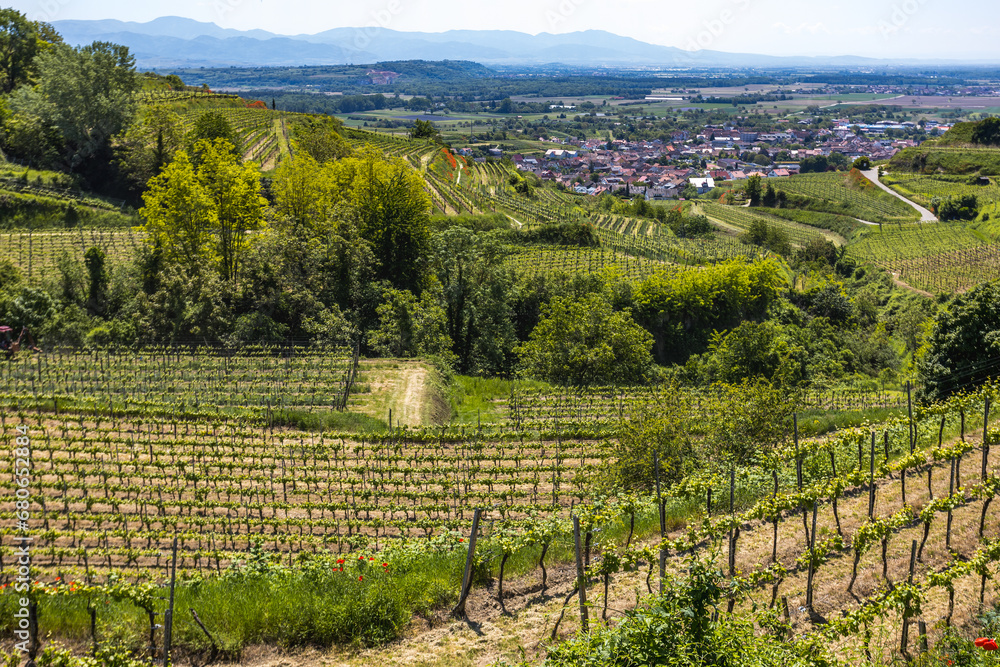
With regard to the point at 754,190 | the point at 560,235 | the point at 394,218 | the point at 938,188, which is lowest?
the point at 560,235

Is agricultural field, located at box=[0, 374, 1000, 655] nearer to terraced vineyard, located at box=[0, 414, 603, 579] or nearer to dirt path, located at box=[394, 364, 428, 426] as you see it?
terraced vineyard, located at box=[0, 414, 603, 579]

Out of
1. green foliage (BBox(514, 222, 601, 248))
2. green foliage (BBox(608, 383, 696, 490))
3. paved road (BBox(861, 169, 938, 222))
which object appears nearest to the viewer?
green foliage (BBox(608, 383, 696, 490))

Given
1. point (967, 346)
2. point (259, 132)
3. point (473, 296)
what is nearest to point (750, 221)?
point (259, 132)

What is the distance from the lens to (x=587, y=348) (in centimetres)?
3656

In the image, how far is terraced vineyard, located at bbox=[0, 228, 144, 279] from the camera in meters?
39.6

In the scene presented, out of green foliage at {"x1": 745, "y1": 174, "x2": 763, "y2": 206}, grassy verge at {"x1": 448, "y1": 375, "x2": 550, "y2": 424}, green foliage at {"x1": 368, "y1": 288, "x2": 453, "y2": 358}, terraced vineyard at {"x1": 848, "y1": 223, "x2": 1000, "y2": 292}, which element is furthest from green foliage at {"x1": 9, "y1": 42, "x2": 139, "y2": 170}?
green foliage at {"x1": 745, "y1": 174, "x2": 763, "y2": 206}

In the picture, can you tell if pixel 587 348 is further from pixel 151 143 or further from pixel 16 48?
pixel 16 48

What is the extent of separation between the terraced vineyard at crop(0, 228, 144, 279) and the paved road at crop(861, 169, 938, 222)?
362 feet

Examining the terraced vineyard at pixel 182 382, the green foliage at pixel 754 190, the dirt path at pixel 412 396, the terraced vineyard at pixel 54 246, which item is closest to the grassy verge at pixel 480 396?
the dirt path at pixel 412 396

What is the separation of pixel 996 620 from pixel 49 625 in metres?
14.9

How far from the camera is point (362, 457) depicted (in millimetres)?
21094

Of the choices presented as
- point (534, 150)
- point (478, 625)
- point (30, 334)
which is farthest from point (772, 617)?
point (534, 150)

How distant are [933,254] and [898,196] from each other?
44.0 metres

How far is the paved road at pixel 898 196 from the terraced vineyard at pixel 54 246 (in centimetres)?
11033
